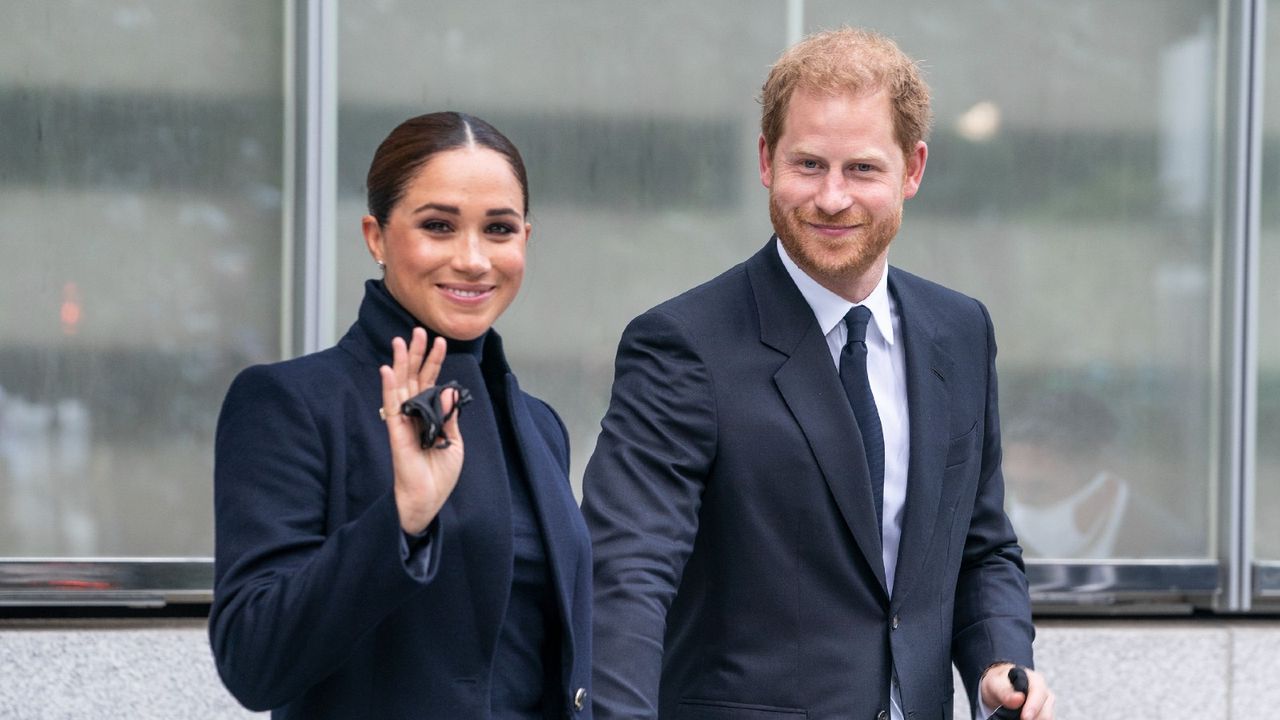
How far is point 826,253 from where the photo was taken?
3.04 meters

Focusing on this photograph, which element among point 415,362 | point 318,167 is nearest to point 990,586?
point 415,362

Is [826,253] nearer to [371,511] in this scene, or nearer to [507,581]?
[507,581]

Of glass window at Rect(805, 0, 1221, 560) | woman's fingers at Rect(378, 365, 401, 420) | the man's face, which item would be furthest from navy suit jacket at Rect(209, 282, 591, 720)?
glass window at Rect(805, 0, 1221, 560)

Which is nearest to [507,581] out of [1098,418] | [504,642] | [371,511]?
[504,642]

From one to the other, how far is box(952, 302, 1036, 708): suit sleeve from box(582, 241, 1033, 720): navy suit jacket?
1.6 inches

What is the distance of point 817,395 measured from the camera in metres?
3.01

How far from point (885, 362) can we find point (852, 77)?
1.86 feet

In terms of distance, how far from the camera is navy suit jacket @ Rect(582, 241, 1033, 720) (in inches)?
113

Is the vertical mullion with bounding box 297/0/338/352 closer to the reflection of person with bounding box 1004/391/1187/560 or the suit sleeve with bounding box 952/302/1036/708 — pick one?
the reflection of person with bounding box 1004/391/1187/560

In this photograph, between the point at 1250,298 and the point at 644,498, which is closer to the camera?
the point at 644,498

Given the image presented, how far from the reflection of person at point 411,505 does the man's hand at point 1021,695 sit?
0.84 m

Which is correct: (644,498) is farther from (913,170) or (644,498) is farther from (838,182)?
(913,170)

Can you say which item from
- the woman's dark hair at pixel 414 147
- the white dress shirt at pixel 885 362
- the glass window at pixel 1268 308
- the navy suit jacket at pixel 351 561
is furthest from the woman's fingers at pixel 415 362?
the glass window at pixel 1268 308

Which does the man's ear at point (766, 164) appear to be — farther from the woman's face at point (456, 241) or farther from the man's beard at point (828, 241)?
the woman's face at point (456, 241)
